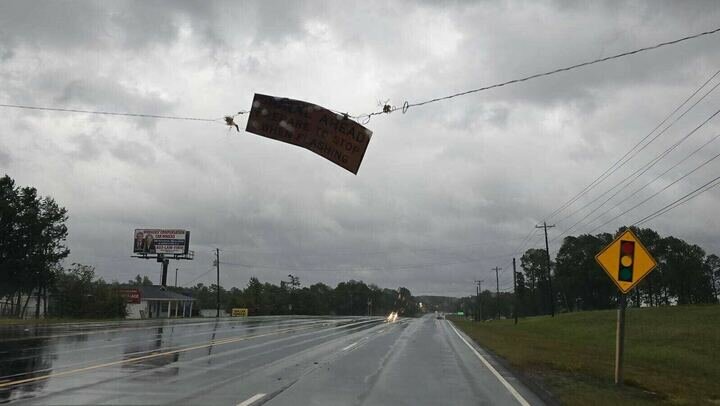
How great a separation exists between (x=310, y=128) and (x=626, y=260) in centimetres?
736

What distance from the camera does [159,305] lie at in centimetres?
8206

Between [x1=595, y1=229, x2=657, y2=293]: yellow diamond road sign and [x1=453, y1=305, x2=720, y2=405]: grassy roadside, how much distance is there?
2.23 meters

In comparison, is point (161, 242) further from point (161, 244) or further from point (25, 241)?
point (25, 241)

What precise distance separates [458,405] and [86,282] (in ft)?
200

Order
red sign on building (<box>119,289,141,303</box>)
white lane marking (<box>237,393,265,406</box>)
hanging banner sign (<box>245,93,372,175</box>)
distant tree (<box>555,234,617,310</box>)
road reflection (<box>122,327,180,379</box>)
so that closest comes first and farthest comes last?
white lane marking (<box>237,393,265,406</box>)
hanging banner sign (<box>245,93,372,175</box>)
road reflection (<box>122,327,180,379</box>)
red sign on building (<box>119,289,141,303</box>)
distant tree (<box>555,234,617,310</box>)

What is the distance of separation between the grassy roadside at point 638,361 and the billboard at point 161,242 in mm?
51501

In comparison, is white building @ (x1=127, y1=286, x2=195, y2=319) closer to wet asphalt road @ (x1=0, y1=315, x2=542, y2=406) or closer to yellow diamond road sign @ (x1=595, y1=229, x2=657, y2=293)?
wet asphalt road @ (x1=0, y1=315, x2=542, y2=406)

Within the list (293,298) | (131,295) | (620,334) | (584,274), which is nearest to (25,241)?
(131,295)

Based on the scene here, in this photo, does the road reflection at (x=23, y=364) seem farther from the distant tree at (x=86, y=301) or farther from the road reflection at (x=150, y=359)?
the distant tree at (x=86, y=301)

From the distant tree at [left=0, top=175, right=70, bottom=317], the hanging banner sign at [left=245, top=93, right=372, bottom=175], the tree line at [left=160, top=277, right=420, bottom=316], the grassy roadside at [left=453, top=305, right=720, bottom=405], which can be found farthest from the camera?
the tree line at [left=160, top=277, right=420, bottom=316]

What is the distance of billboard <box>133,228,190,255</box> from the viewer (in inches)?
3273

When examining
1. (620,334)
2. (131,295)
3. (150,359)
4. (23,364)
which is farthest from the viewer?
(131,295)

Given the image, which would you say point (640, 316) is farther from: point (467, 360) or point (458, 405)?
point (458, 405)

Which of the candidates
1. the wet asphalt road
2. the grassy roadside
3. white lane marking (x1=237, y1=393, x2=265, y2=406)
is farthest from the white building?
white lane marking (x1=237, y1=393, x2=265, y2=406)
